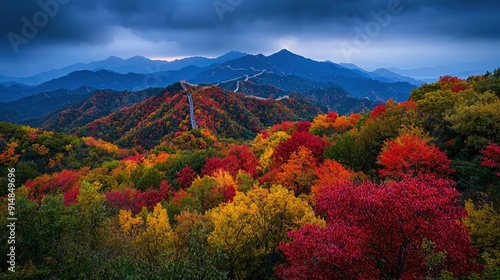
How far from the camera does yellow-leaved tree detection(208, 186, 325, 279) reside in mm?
21984

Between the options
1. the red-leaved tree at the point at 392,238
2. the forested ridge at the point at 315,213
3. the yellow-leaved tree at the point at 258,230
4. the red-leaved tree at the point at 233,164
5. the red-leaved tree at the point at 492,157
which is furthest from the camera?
the red-leaved tree at the point at 233,164

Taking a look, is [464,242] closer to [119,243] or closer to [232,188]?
[119,243]

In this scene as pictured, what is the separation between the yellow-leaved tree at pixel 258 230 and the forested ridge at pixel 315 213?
0.08 metres

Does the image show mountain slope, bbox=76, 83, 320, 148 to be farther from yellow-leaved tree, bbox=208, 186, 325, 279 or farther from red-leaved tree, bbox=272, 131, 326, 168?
yellow-leaved tree, bbox=208, 186, 325, 279

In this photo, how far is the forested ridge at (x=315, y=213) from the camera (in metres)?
14.3

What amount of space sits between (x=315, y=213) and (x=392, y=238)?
45.2 feet

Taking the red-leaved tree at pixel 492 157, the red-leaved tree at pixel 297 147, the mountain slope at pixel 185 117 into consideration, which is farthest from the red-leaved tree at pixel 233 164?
the mountain slope at pixel 185 117

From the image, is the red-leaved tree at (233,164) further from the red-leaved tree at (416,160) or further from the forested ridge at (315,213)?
the red-leaved tree at (416,160)

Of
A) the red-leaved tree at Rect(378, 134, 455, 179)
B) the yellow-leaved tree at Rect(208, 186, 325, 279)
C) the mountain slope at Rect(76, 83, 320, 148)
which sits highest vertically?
the red-leaved tree at Rect(378, 134, 455, 179)

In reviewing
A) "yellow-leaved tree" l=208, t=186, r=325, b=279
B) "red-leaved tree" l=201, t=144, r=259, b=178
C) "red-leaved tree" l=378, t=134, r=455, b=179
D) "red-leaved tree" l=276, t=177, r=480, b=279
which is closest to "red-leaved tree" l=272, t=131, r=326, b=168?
"red-leaved tree" l=201, t=144, r=259, b=178

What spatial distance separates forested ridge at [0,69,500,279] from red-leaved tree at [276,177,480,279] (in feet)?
0.20

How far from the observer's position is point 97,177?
2542 inches

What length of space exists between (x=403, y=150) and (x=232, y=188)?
21.0 m

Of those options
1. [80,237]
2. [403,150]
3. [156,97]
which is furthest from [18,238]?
[156,97]
